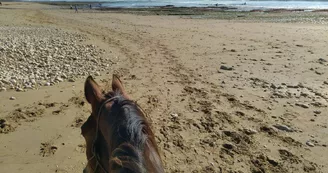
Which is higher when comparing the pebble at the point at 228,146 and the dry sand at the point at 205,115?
the dry sand at the point at 205,115

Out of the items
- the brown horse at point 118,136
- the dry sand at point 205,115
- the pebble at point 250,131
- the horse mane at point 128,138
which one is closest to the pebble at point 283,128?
the dry sand at point 205,115

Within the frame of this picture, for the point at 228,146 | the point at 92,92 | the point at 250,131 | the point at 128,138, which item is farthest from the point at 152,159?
the point at 250,131

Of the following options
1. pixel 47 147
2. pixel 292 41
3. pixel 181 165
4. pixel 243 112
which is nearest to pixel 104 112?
pixel 181 165

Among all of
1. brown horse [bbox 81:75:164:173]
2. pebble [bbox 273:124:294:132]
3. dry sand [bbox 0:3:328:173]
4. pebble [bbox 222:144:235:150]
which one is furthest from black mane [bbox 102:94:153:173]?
pebble [bbox 273:124:294:132]

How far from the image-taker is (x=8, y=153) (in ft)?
13.1

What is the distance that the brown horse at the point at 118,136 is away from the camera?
141 cm

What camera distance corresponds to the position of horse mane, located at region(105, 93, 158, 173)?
1383mm

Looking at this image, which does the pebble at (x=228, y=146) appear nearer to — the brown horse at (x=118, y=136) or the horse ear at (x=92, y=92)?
→ the brown horse at (x=118, y=136)

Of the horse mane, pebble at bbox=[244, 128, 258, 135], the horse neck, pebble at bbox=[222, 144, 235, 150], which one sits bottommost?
pebble at bbox=[222, 144, 235, 150]

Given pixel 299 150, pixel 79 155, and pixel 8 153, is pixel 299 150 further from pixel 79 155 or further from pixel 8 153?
pixel 8 153

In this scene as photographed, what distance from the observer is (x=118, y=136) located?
158cm

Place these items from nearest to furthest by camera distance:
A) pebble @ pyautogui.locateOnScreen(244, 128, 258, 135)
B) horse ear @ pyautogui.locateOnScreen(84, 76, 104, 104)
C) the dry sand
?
horse ear @ pyautogui.locateOnScreen(84, 76, 104, 104) < the dry sand < pebble @ pyautogui.locateOnScreen(244, 128, 258, 135)

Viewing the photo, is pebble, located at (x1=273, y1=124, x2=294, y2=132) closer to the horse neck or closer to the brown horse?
the brown horse

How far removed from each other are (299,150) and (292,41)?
10041 mm
